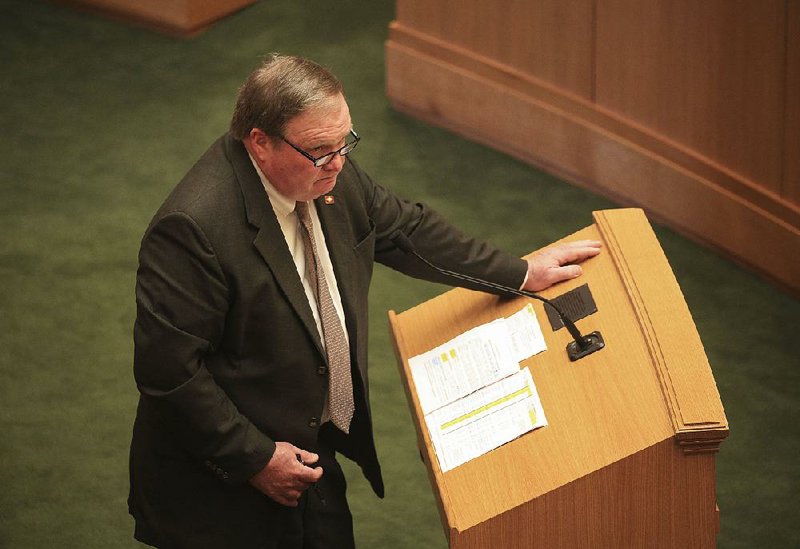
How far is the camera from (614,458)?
8.33 ft

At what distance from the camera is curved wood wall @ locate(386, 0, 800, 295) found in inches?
174

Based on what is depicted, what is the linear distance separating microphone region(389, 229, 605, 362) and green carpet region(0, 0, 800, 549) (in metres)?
1.09

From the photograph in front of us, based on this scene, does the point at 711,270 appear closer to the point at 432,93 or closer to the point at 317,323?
the point at 432,93

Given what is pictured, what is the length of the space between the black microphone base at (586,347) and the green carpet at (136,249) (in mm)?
1202

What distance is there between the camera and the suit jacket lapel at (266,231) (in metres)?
2.64

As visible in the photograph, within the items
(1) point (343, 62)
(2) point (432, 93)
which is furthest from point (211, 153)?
(1) point (343, 62)

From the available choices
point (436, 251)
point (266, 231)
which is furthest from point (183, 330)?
point (436, 251)

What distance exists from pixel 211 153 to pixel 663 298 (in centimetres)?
102

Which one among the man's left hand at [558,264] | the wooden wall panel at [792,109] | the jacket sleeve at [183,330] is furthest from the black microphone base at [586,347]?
the wooden wall panel at [792,109]

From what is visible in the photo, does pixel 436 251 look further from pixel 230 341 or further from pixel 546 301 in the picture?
pixel 230 341

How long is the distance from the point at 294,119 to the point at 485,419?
2.53ft

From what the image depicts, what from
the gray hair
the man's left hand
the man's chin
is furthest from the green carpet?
the gray hair

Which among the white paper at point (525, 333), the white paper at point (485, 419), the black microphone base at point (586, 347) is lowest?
the white paper at point (485, 419)

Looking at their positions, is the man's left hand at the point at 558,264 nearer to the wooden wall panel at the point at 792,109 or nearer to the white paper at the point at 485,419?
the white paper at the point at 485,419
